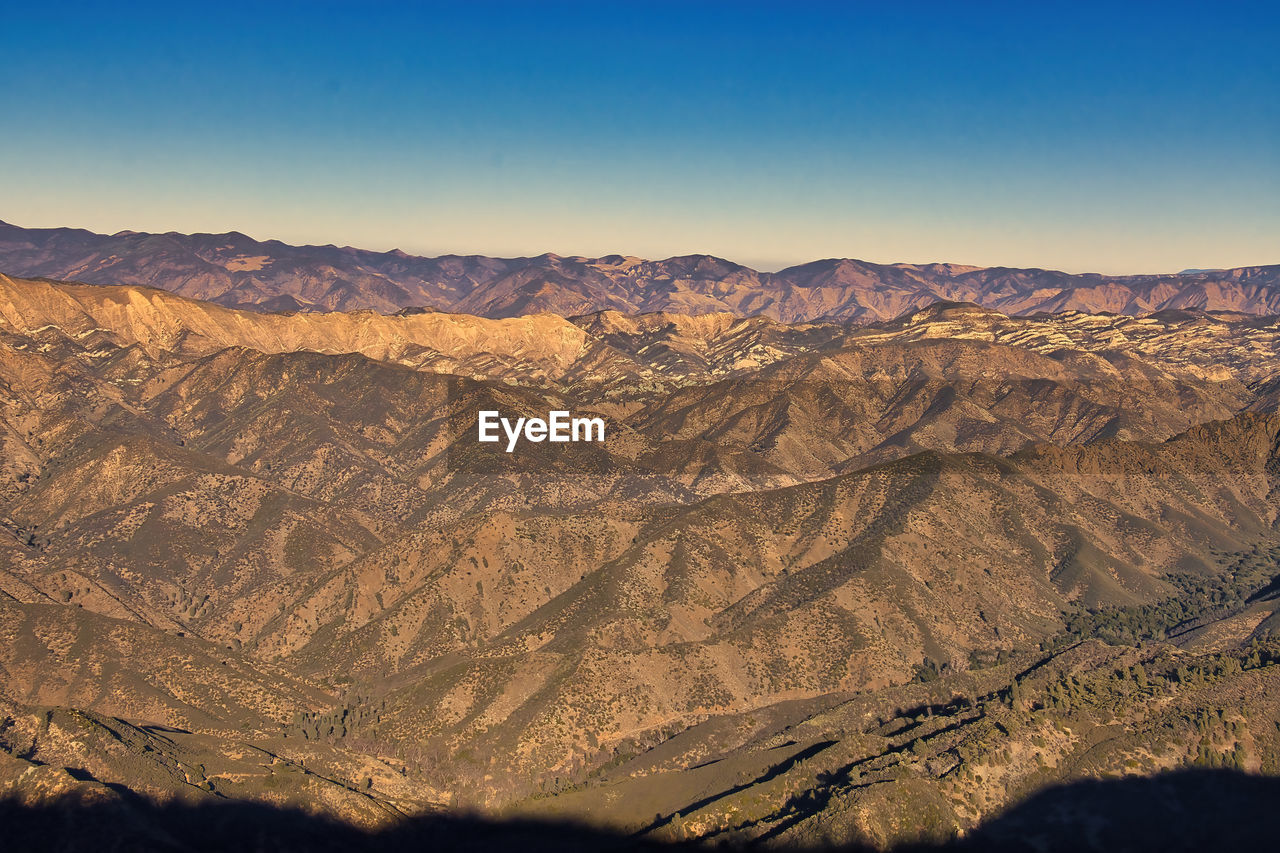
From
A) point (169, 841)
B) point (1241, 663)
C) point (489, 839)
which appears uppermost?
point (1241, 663)

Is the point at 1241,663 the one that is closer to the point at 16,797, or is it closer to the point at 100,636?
the point at 16,797

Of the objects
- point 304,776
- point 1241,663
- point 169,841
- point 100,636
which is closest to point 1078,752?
point 1241,663

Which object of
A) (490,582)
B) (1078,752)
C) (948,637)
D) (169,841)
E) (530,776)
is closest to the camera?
(169,841)

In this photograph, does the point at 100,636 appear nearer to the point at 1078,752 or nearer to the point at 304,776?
the point at 304,776

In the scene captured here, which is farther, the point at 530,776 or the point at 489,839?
the point at 530,776

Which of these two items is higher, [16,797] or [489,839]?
[16,797]

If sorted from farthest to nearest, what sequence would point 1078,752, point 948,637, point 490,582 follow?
point 490,582, point 948,637, point 1078,752

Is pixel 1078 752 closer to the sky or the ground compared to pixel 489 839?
closer to the sky

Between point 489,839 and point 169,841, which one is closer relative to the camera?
point 169,841

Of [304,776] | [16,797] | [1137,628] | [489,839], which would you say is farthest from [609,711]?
[1137,628]
